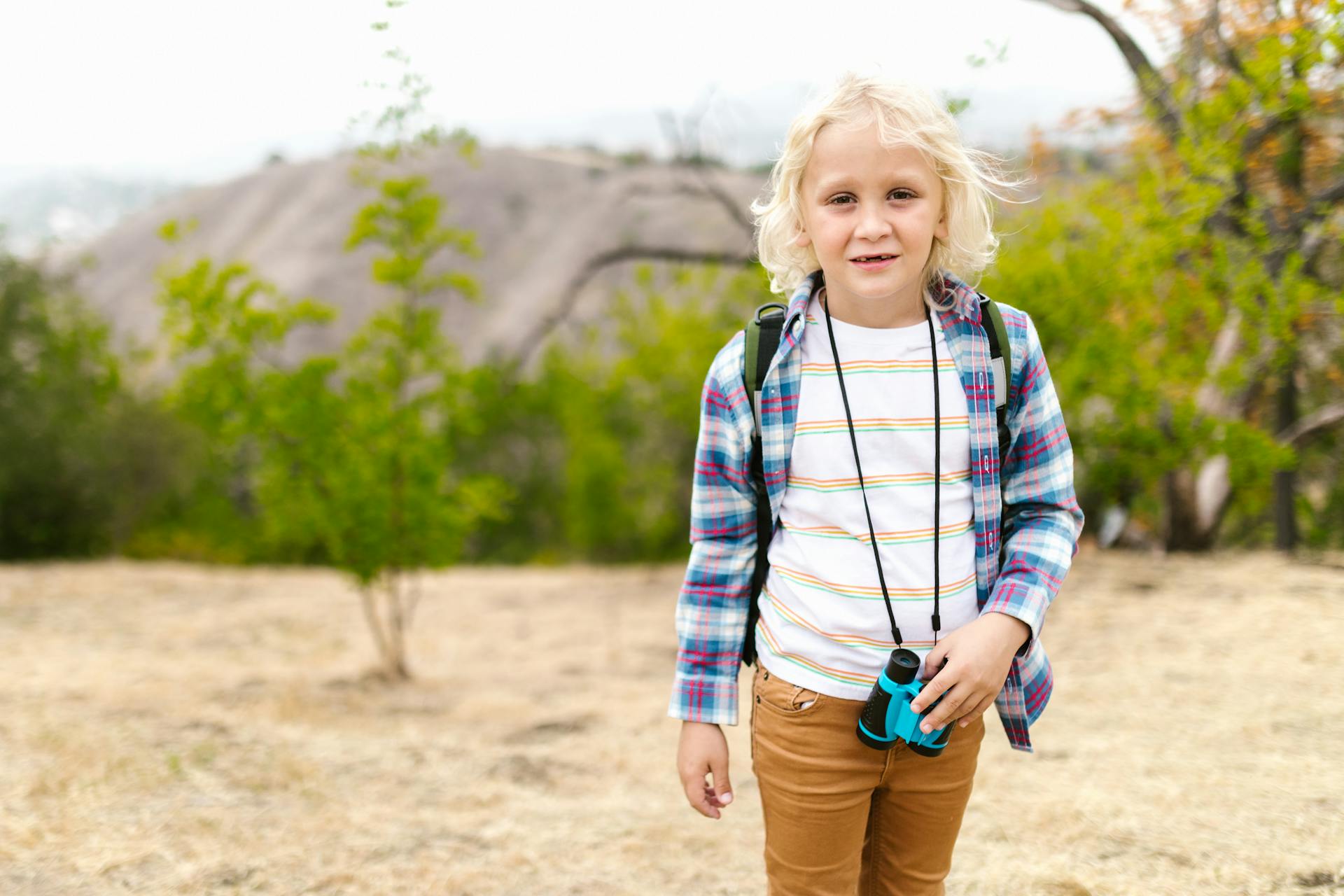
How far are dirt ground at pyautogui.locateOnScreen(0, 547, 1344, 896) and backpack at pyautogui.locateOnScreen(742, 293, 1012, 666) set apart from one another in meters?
1.74

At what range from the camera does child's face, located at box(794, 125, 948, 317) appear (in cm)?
149

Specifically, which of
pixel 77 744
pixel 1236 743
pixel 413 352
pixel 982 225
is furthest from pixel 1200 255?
pixel 77 744

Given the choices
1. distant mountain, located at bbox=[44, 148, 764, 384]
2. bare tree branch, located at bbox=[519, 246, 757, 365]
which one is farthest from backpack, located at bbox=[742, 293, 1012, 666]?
distant mountain, located at bbox=[44, 148, 764, 384]

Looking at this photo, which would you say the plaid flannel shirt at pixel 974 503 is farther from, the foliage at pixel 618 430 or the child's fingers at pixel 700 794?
the foliage at pixel 618 430

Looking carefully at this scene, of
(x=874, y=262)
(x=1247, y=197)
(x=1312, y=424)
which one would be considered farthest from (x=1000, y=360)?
(x=1312, y=424)

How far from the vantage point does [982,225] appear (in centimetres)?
162

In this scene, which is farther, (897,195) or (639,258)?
(639,258)

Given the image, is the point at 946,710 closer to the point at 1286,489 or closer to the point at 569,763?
the point at 569,763

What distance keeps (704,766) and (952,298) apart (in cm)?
87

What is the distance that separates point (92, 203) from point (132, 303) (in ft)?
34.4

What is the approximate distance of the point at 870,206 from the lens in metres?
1.50

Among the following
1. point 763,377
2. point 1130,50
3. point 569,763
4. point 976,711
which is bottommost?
point 569,763

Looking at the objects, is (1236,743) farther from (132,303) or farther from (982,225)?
(132,303)

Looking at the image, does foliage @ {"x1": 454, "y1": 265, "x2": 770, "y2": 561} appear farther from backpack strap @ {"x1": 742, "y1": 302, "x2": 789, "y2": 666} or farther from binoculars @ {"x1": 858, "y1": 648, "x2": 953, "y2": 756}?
binoculars @ {"x1": 858, "y1": 648, "x2": 953, "y2": 756}
